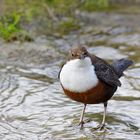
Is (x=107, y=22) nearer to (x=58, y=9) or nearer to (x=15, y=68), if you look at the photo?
(x=58, y=9)

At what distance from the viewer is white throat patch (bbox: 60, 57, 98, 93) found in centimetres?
533

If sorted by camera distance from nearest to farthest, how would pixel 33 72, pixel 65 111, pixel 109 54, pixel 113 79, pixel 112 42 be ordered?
pixel 113 79
pixel 65 111
pixel 33 72
pixel 109 54
pixel 112 42

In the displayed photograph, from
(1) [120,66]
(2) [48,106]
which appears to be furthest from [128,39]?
(2) [48,106]

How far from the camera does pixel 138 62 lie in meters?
8.31

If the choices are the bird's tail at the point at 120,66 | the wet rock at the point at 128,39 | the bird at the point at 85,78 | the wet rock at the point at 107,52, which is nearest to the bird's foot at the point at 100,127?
the bird at the point at 85,78

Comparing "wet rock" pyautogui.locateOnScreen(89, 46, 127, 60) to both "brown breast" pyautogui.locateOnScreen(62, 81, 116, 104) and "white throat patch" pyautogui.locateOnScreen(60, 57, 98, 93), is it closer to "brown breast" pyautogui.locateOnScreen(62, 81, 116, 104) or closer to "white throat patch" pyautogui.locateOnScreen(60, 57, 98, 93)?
"brown breast" pyautogui.locateOnScreen(62, 81, 116, 104)

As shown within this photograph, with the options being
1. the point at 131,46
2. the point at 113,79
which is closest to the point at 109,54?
the point at 131,46

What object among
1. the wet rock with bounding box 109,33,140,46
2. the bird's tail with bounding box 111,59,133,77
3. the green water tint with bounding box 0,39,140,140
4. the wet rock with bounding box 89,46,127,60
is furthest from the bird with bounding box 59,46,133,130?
the wet rock with bounding box 109,33,140,46

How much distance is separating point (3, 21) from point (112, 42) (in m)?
1.84

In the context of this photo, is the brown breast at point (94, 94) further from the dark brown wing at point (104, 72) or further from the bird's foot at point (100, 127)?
the bird's foot at point (100, 127)

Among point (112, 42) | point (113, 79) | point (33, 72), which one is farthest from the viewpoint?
point (112, 42)

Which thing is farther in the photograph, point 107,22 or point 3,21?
point 107,22

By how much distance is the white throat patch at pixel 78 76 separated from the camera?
5332 mm

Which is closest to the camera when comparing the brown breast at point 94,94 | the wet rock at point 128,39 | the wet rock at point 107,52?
the brown breast at point 94,94
